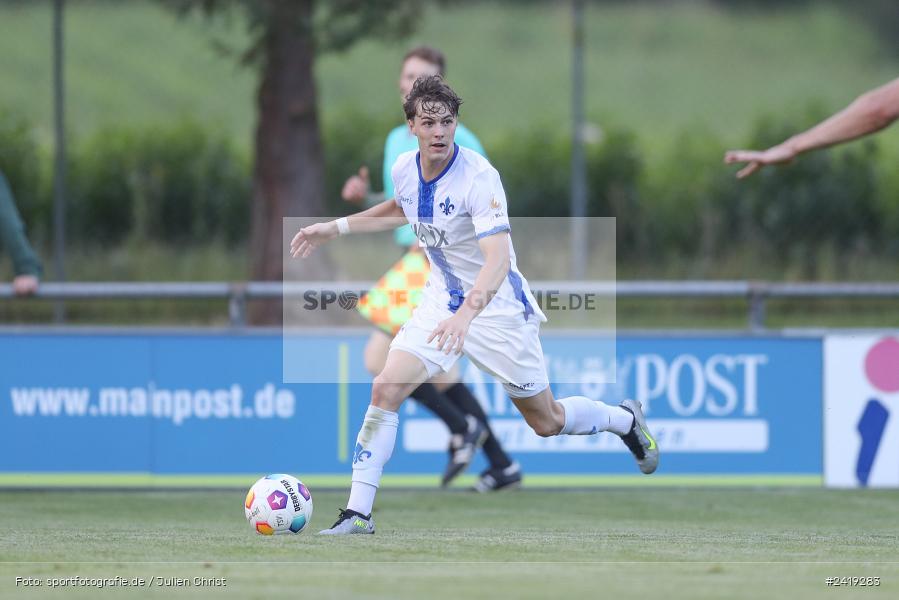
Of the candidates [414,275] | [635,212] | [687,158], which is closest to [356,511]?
[414,275]

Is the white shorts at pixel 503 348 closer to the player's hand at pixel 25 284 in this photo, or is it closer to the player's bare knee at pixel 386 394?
the player's bare knee at pixel 386 394

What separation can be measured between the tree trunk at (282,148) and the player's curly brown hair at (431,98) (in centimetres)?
743

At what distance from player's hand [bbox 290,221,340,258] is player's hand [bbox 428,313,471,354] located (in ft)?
2.64

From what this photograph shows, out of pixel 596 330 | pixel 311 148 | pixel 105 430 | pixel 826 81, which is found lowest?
pixel 105 430

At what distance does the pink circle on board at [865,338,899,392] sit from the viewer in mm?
9516

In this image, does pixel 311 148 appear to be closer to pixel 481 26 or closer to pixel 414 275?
pixel 414 275

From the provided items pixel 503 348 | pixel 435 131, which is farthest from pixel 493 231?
pixel 503 348

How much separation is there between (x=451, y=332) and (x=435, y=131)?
891mm

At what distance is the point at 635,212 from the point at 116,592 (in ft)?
37.4

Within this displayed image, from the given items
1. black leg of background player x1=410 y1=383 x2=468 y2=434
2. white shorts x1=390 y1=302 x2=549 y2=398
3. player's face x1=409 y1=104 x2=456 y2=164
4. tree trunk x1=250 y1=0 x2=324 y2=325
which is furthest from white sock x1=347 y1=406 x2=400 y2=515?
tree trunk x1=250 y1=0 x2=324 y2=325

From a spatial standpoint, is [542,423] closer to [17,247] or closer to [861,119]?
[861,119]

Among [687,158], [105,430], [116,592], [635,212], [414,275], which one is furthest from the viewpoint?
[687,158]

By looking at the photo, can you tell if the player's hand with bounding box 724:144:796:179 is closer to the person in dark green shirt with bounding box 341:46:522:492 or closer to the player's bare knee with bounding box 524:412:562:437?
the player's bare knee with bounding box 524:412:562:437

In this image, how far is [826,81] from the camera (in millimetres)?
32938
